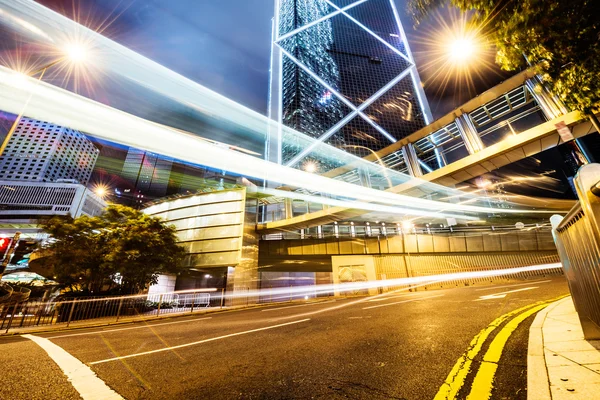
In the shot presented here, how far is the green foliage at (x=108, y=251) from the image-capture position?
1628cm

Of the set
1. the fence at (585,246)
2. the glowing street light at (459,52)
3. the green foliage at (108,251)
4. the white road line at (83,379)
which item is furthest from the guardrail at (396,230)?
the white road line at (83,379)

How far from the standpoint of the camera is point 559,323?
421 centimetres

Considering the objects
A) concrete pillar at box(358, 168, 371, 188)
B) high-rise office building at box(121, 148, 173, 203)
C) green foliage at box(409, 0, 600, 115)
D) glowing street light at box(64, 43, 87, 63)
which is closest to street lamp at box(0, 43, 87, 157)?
glowing street light at box(64, 43, 87, 63)

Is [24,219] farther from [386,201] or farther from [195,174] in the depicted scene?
[386,201]

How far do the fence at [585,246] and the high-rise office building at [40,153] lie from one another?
146 m

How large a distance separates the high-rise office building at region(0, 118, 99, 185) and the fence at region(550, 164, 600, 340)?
5757 inches

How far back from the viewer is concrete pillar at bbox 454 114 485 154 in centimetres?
1329

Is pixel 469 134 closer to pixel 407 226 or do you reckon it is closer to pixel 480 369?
pixel 407 226

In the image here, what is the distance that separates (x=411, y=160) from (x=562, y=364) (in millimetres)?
16032

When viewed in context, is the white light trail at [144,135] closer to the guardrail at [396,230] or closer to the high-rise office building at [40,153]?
the guardrail at [396,230]

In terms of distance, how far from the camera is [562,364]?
2.51 m

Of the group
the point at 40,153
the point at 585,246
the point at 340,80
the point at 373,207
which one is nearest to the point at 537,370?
the point at 585,246

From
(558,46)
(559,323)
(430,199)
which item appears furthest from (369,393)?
(430,199)

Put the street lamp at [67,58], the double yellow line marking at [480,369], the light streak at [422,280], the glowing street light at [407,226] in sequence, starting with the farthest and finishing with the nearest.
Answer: the glowing street light at [407,226]
the light streak at [422,280]
the street lamp at [67,58]
the double yellow line marking at [480,369]
